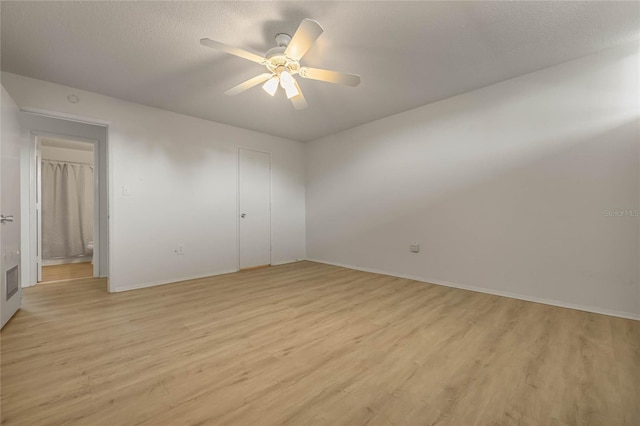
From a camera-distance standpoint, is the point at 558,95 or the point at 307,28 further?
the point at 558,95

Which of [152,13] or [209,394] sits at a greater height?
[152,13]

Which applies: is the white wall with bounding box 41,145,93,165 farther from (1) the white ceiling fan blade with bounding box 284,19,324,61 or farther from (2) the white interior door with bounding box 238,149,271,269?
(1) the white ceiling fan blade with bounding box 284,19,324,61

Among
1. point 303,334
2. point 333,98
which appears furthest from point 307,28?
point 303,334

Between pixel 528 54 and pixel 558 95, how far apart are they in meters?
0.61

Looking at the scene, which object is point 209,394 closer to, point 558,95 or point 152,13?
point 152,13

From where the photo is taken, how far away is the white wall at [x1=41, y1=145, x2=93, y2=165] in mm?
5344

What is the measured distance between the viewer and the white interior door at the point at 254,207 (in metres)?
4.64

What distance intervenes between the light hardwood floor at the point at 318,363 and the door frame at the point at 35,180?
1245mm

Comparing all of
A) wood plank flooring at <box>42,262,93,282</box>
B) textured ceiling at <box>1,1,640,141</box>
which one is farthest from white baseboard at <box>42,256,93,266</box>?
textured ceiling at <box>1,1,640,141</box>

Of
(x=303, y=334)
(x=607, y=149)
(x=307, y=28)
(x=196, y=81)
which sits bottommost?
(x=303, y=334)

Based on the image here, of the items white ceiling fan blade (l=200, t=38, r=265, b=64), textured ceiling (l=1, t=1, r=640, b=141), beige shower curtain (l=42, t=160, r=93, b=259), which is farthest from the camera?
beige shower curtain (l=42, t=160, r=93, b=259)

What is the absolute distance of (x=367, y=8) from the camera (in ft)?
6.31

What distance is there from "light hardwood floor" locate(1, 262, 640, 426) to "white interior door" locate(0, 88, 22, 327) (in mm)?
246

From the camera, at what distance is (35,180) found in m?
3.75
